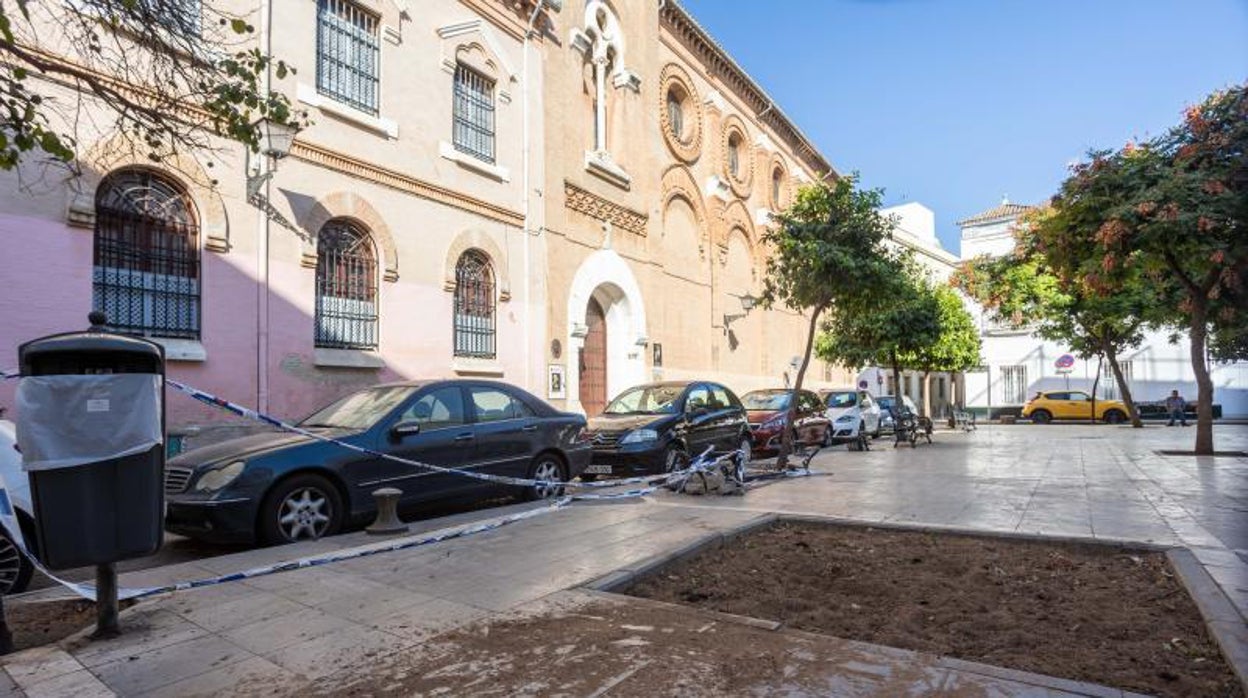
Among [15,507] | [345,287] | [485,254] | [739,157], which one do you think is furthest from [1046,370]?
[15,507]

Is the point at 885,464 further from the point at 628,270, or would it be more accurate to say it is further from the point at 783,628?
the point at 783,628

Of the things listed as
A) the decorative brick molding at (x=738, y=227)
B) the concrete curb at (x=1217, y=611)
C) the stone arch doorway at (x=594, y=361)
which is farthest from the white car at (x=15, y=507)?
the decorative brick molding at (x=738, y=227)

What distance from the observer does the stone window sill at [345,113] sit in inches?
446

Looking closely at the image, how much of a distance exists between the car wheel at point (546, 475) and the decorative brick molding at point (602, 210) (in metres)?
8.92

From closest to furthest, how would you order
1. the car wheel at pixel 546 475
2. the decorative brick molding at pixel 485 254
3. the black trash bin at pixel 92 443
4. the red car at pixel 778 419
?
the black trash bin at pixel 92 443 → the car wheel at pixel 546 475 → the decorative brick molding at pixel 485 254 → the red car at pixel 778 419

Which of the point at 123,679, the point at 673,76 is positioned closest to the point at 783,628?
the point at 123,679

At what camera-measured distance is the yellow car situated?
34656mm

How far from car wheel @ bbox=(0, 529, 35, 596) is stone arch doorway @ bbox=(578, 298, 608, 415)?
13.2 meters

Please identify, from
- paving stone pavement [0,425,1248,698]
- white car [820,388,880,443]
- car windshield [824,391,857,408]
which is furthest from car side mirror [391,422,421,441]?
car windshield [824,391,857,408]

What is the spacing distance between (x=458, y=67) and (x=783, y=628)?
42.7ft

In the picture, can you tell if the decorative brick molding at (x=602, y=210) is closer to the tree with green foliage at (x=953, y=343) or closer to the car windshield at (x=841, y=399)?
the car windshield at (x=841, y=399)

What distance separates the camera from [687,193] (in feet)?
73.2

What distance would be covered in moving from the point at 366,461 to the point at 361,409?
0.98 metres

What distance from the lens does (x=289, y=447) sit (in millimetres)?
6602
